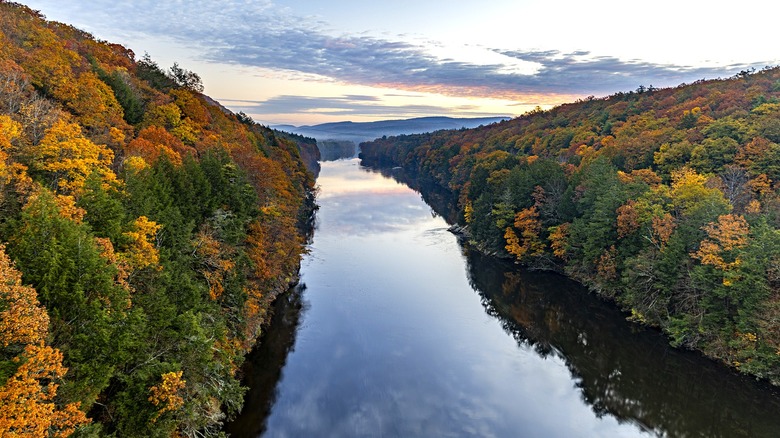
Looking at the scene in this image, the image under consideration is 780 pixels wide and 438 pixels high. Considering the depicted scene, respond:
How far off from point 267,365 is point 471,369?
13.9 metres

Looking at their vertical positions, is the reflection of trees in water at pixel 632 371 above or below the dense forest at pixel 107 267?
below

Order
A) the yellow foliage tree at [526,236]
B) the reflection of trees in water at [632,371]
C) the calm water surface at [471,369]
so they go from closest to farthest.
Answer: the calm water surface at [471,369], the reflection of trees in water at [632,371], the yellow foliage tree at [526,236]

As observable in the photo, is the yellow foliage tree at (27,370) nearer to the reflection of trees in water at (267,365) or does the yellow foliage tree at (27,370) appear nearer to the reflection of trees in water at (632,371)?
the reflection of trees in water at (267,365)

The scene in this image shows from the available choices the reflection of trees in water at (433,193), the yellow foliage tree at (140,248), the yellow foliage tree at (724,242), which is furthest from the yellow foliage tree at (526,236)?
the yellow foliage tree at (140,248)

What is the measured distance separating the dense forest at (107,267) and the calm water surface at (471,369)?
4.35 metres

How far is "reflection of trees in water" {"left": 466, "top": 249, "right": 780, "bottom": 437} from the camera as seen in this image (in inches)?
1061

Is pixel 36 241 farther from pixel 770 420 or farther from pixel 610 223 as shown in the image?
pixel 610 223

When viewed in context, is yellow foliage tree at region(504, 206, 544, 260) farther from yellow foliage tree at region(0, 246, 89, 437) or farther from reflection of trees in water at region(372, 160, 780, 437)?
yellow foliage tree at region(0, 246, 89, 437)

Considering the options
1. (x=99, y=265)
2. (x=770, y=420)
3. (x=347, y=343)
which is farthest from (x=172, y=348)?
(x=770, y=420)

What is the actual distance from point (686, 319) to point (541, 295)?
14.5 metres

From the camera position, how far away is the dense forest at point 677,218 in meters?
31.6

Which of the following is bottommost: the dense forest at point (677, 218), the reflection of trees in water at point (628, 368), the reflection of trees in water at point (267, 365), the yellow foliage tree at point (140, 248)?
the reflection of trees in water at point (628, 368)

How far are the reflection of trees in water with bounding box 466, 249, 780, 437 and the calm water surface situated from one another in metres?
0.10

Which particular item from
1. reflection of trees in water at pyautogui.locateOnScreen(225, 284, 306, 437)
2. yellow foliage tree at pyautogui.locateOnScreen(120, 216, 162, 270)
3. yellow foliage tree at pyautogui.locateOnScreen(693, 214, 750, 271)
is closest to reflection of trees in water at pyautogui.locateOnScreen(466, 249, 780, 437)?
yellow foliage tree at pyautogui.locateOnScreen(693, 214, 750, 271)
